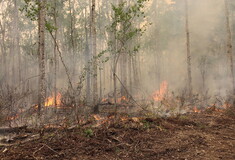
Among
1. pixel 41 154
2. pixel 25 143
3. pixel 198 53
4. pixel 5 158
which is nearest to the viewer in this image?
pixel 5 158

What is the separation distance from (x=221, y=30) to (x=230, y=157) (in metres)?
23.0

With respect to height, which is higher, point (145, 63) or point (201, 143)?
point (145, 63)

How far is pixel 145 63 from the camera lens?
136 feet

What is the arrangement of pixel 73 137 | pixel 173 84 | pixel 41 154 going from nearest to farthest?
pixel 41 154
pixel 73 137
pixel 173 84

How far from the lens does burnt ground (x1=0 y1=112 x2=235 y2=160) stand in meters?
4.09

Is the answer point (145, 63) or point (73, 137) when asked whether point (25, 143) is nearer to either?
point (73, 137)

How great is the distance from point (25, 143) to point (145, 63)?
37966 mm

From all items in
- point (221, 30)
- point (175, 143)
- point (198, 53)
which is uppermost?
point (221, 30)

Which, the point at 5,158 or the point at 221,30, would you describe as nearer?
the point at 5,158

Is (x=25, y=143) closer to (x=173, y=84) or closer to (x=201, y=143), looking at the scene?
(x=201, y=143)

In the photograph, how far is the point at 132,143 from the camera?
16.2 ft

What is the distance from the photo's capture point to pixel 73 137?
5.12 m

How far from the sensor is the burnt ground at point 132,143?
13.4 ft

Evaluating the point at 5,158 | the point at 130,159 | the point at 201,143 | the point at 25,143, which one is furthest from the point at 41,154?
the point at 201,143
